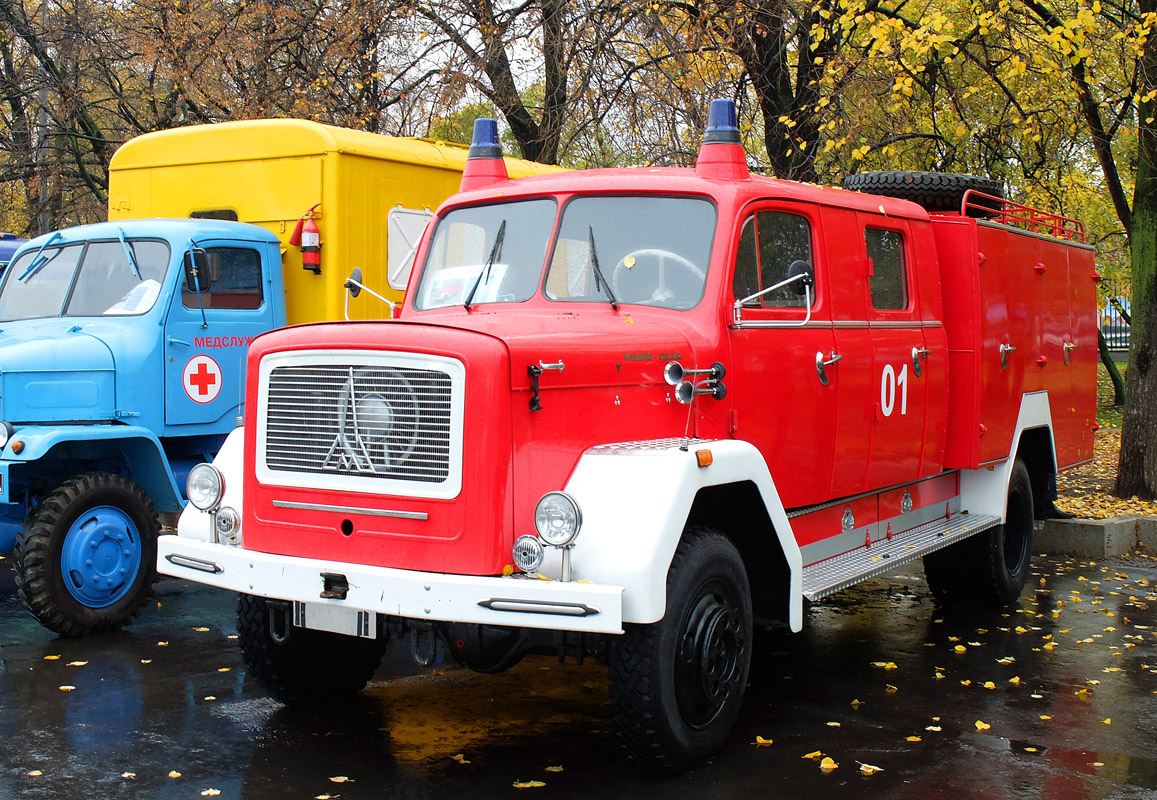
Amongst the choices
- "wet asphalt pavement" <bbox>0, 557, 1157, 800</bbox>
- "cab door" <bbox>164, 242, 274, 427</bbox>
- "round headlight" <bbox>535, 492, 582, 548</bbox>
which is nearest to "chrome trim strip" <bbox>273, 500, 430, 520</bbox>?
"round headlight" <bbox>535, 492, 582, 548</bbox>

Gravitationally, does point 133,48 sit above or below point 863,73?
above

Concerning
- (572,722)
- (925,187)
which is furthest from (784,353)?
(925,187)

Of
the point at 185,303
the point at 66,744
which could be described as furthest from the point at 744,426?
the point at 185,303

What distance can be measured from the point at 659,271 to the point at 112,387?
397cm

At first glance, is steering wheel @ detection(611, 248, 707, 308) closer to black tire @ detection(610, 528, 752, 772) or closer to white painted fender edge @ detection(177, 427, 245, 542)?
black tire @ detection(610, 528, 752, 772)

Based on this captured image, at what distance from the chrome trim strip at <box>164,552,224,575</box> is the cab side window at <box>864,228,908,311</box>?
12.4 ft

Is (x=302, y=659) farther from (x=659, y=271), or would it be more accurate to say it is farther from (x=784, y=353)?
(x=784, y=353)

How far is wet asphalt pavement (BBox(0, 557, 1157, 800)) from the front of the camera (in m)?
4.89

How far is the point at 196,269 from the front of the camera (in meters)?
8.23

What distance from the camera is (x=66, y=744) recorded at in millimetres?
5328

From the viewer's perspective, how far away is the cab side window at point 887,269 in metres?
6.89

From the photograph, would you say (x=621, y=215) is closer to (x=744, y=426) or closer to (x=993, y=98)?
(x=744, y=426)

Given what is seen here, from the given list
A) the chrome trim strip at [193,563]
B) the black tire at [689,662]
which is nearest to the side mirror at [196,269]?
the chrome trim strip at [193,563]

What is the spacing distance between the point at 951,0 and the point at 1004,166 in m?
2.91
